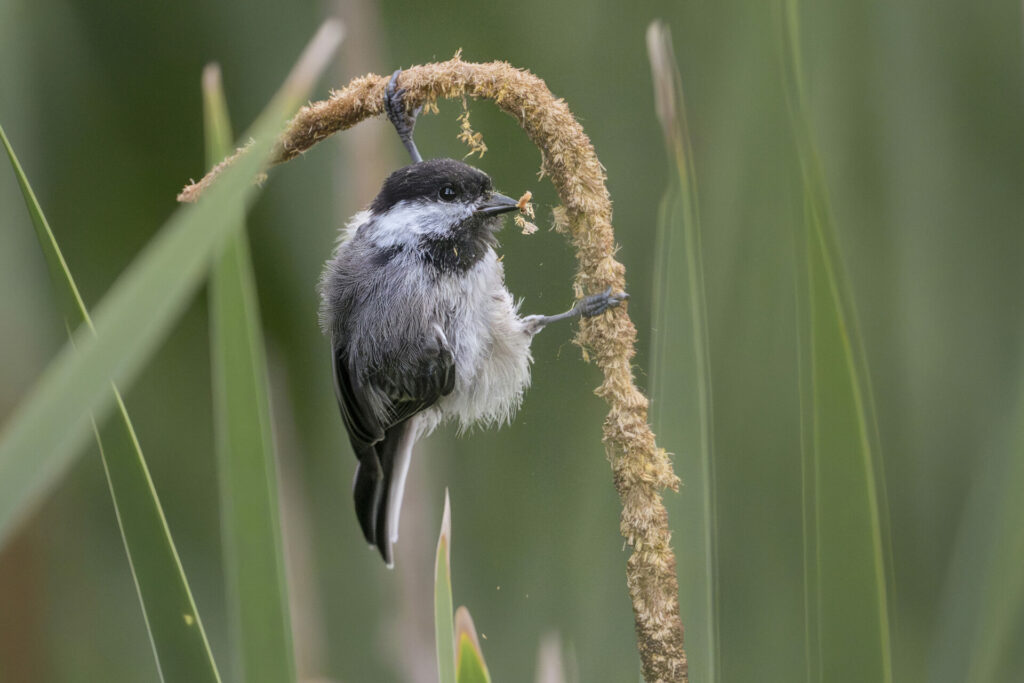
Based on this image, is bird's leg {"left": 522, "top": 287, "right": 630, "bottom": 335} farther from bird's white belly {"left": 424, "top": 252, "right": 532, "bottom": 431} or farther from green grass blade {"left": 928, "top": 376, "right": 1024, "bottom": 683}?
green grass blade {"left": 928, "top": 376, "right": 1024, "bottom": 683}

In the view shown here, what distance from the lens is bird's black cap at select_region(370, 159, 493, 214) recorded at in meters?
0.52

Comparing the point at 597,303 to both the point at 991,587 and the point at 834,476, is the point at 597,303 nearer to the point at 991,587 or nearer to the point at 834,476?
the point at 834,476

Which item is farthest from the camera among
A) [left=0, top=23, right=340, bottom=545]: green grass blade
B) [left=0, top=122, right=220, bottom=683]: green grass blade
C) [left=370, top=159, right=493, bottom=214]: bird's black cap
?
[left=370, top=159, right=493, bottom=214]: bird's black cap

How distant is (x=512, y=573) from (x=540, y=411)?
0.13 m

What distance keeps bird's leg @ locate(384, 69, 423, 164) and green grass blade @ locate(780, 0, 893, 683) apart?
234 millimetres

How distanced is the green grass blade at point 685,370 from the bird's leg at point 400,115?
0.53 feet

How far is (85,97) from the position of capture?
0.77 metres

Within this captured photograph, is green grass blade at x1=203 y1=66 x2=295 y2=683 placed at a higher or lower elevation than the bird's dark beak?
lower

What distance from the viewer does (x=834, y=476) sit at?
0.41 metres

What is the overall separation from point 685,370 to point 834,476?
0.11 metres

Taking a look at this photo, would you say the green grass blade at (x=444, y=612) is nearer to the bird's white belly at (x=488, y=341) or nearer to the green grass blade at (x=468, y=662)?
the green grass blade at (x=468, y=662)

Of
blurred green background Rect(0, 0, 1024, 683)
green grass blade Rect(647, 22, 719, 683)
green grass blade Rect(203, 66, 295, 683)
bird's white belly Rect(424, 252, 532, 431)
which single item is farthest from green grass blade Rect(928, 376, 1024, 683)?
green grass blade Rect(203, 66, 295, 683)

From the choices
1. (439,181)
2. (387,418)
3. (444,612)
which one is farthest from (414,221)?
(444,612)

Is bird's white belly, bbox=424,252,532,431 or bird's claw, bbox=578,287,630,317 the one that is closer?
bird's claw, bbox=578,287,630,317
